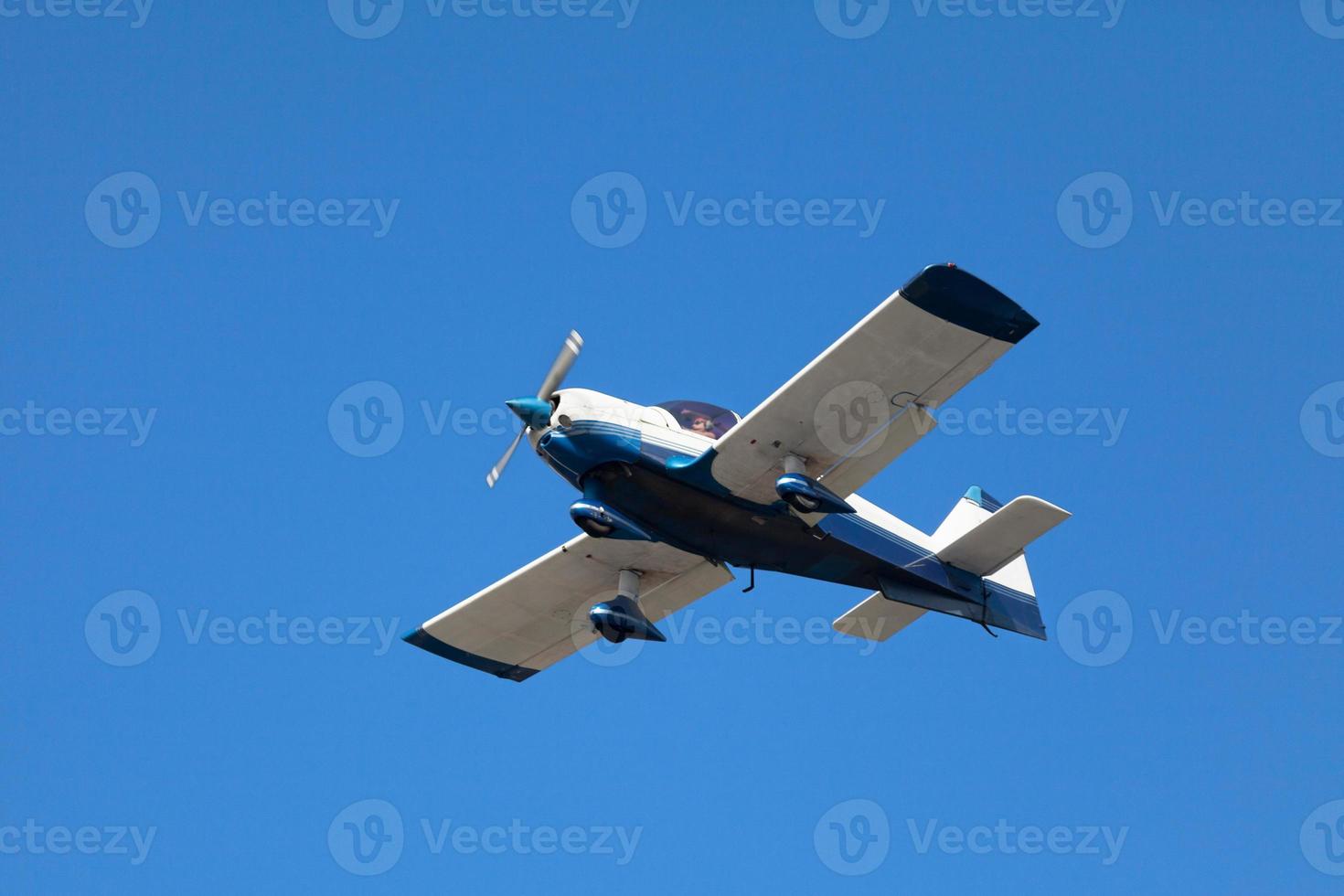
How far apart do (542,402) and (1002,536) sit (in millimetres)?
8070

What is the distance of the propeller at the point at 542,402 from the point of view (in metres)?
24.5

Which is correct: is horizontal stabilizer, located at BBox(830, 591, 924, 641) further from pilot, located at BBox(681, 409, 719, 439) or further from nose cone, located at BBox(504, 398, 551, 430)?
nose cone, located at BBox(504, 398, 551, 430)

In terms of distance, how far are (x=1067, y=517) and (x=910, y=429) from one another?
3546 millimetres

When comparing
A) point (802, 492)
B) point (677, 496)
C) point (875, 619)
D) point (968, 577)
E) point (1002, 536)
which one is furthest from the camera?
point (875, 619)

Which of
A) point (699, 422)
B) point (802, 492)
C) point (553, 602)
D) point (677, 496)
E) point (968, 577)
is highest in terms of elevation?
point (699, 422)

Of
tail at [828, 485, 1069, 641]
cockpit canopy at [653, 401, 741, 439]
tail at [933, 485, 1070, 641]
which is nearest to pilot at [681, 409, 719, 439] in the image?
cockpit canopy at [653, 401, 741, 439]

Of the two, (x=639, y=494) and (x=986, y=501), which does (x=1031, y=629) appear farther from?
(x=639, y=494)

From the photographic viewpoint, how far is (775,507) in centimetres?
2497

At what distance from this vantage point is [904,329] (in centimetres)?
2258

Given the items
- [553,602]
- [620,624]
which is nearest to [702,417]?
[620,624]

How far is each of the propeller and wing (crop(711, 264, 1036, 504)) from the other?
276 centimetres

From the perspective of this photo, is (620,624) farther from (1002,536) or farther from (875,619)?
(1002,536)

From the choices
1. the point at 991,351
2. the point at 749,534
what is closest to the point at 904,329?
the point at 991,351

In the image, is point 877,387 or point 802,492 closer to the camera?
point 877,387
